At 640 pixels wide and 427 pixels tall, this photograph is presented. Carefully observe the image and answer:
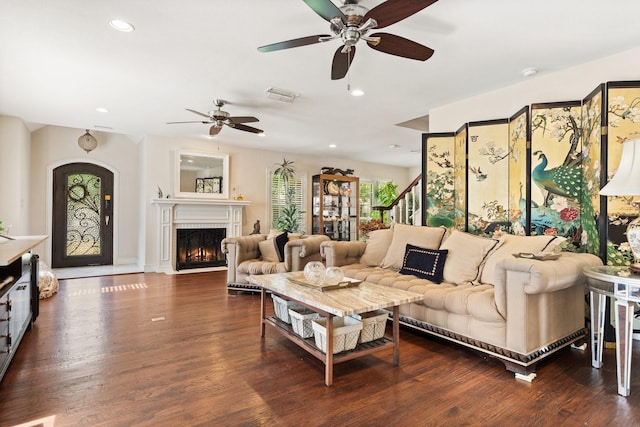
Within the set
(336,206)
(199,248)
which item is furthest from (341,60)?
(336,206)

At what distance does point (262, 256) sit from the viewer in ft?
16.5

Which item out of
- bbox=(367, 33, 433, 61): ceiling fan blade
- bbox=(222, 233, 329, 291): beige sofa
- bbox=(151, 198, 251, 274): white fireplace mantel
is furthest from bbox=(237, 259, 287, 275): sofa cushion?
bbox=(367, 33, 433, 61): ceiling fan blade

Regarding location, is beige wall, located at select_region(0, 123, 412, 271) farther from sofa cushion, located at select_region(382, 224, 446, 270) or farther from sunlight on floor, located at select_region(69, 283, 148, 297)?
sofa cushion, located at select_region(382, 224, 446, 270)

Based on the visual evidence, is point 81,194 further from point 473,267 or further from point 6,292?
point 473,267

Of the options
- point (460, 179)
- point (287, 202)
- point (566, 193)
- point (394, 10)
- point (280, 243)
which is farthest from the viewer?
point (287, 202)

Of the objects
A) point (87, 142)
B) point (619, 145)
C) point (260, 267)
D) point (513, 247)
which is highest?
point (87, 142)

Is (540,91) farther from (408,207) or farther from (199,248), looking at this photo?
(199,248)

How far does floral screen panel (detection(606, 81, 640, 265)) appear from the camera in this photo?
109 inches

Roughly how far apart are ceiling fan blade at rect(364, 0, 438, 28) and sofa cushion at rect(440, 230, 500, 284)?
6.91ft

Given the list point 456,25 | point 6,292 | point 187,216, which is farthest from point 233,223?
point 456,25

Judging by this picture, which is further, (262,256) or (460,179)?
(262,256)

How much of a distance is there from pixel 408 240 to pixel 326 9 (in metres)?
2.49

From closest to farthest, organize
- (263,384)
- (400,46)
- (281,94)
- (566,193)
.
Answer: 1. (263,384)
2. (400,46)
3. (566,193)
4. (281,94)

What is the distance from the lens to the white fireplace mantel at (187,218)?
6324 mm
